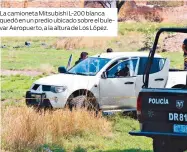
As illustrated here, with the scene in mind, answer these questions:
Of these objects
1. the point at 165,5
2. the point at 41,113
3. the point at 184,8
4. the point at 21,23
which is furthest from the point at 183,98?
the point at 165,5

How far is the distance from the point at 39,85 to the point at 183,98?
20.0 ft

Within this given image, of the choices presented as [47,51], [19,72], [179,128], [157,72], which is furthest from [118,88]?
[47,51]

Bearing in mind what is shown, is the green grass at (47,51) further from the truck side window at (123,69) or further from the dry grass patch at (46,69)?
the truck side window at (123,69)

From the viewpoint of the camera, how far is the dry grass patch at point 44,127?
1082cm

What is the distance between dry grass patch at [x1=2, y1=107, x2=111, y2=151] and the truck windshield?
1.84m

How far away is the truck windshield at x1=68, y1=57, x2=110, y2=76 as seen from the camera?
48.7ft

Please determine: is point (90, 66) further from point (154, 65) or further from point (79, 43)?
point (79, 43)

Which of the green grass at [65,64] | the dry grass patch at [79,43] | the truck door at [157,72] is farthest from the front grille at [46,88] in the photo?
the dry grass patch at [79,43]

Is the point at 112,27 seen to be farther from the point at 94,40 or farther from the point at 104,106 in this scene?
the point at 94,40

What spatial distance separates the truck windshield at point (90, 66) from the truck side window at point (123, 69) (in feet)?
0.81

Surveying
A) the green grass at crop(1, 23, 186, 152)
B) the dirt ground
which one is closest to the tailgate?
the green grass at crop(1, 23, 186, 152)

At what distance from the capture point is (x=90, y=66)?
15.1 m

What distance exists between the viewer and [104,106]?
47.7 ft

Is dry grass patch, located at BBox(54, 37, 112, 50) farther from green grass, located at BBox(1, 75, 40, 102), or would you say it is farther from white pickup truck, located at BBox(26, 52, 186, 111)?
white pickup truck, located at BBox(26, 52, 186, 111)
